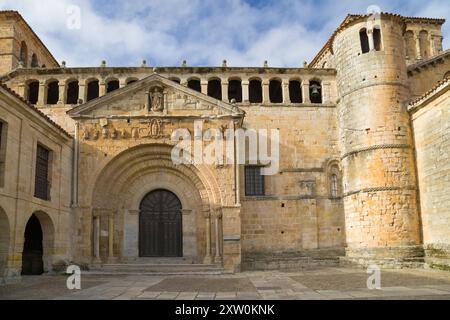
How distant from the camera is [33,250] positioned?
1697 cm

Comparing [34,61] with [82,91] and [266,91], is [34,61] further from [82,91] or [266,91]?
[266,91]

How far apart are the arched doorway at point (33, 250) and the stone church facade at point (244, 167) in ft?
0.18

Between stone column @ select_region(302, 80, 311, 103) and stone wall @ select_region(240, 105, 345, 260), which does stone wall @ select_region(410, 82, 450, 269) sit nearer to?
stone wall @ select_region(240, 105, 345, 260)

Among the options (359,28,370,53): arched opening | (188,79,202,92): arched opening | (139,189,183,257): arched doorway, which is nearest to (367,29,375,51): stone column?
(359,28,370,53): arched opening

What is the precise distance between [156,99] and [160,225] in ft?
17.8

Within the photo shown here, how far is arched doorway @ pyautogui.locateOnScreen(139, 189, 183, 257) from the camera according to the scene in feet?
61.4

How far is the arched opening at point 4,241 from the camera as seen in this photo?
1287cm

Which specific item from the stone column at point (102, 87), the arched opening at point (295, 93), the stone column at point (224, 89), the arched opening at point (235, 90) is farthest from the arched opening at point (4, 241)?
the arched opening at point (295, 93)

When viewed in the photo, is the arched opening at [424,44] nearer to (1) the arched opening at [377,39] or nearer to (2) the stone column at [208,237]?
(1) the arched opening at [377,39]

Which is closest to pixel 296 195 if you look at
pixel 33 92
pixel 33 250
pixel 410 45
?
pixel 33 250

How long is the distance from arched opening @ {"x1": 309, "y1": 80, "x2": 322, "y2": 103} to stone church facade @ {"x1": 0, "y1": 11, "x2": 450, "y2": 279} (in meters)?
0.07
